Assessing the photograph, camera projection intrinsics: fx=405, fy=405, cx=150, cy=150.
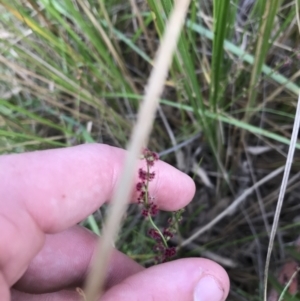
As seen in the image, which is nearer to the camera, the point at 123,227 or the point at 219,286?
the point at 219,286

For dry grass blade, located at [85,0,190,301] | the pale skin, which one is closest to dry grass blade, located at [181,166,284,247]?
the pale skin

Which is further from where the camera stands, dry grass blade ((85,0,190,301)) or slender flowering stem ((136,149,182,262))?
slender flowering stem ((136,149,182,262))

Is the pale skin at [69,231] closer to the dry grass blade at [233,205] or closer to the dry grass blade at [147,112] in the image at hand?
the dry grass blade at [233,205]

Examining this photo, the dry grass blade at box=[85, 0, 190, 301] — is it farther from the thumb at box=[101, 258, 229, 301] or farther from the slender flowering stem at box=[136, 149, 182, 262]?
the thumb at box=[101, 258, 229, 301]

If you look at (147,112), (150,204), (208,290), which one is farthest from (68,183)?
(147,112)

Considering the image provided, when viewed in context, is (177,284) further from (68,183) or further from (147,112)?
(147,112)

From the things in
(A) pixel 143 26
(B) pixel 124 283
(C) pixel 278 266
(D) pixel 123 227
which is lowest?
(C) pixel 278 266

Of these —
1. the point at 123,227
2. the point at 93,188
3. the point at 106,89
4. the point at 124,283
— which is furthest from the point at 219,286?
the point at 106,89

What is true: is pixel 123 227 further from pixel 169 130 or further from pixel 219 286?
pixel 219 286
